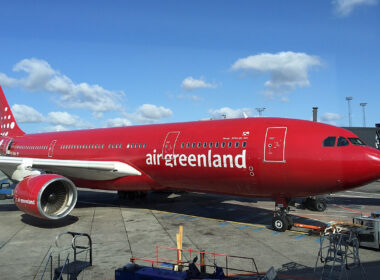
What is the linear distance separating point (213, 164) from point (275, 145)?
2634 millimetres

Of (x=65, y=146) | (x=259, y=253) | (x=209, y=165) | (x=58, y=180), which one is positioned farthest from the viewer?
(x=65, y=146)

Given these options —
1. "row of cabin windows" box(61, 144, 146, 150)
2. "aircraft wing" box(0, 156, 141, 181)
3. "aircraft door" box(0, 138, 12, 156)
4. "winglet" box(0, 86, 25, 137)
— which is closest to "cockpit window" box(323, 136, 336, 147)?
"row of cabin windows" box(61, 144, 146, 150)

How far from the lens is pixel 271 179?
11812mm

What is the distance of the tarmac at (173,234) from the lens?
361 inches

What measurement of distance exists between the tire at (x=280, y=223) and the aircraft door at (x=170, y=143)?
5264mm

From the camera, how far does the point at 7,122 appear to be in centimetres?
2970

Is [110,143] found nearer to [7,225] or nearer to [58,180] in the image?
[58,180]

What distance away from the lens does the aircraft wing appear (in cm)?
1611

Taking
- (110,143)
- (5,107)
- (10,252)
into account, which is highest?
(5,107)

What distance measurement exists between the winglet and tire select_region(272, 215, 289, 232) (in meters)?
24.3

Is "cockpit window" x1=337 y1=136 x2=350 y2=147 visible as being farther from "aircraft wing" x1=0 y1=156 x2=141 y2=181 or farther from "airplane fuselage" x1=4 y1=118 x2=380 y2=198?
"aircraft wing" x1=0 y1=156 x2=141 y2=181

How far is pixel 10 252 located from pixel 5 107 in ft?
77.3

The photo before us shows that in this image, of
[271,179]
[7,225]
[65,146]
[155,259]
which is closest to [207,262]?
[155,259]

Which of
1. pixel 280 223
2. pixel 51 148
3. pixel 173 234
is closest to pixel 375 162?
pixel 280 223
